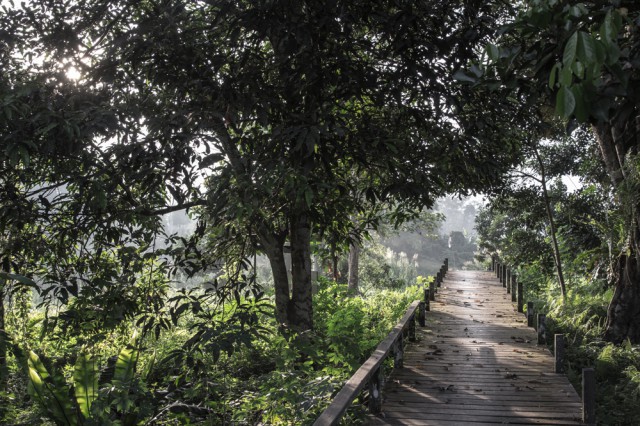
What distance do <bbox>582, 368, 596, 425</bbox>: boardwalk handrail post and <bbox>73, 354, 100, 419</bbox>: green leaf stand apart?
221 inches

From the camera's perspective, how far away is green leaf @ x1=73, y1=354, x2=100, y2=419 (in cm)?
572

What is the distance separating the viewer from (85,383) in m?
5.79

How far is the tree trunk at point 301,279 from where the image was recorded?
29.1 feet

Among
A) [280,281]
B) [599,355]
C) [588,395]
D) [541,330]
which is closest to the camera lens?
[588,395]

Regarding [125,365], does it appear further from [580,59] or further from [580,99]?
[580,59]

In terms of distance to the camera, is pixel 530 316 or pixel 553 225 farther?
pixel 553 225

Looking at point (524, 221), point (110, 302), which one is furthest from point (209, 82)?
point (524, 221)

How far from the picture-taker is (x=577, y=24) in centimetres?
258

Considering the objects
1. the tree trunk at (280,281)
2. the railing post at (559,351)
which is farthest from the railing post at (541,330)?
the tree trunk at (280,281)

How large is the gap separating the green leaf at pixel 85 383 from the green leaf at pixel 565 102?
5.22 m

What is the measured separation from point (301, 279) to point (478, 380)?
3239mm

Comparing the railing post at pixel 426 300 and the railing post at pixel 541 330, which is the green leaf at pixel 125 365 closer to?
the railing post at pixel 541 330

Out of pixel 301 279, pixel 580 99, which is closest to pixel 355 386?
pixel 301 279

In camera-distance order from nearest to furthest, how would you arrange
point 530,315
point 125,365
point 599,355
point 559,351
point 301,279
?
point 125,365
point 559,351
point 301,279
point 599,355
point 530,315
